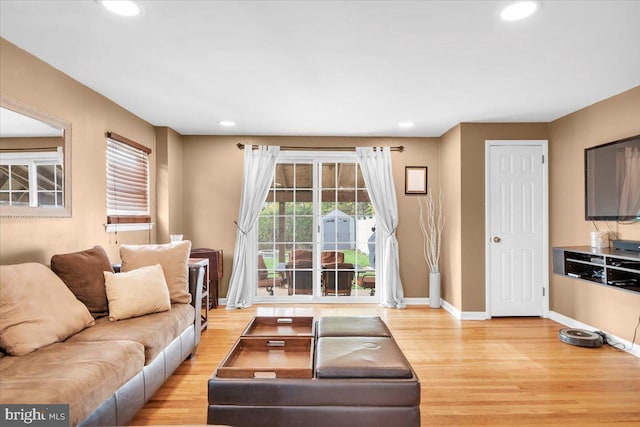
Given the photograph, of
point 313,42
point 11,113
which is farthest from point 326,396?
point 11,113

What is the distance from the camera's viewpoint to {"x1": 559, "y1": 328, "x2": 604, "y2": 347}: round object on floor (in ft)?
11.7

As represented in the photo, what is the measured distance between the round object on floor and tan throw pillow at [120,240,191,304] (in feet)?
11.8

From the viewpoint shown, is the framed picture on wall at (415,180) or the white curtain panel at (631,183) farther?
the framed picture on wall at (415,180)

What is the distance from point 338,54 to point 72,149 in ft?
7.53

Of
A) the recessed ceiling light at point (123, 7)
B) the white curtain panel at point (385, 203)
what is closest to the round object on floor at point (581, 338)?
the white curtain panel at point (385, 203)

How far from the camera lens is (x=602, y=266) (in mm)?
3271

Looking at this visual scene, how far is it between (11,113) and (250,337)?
215cm

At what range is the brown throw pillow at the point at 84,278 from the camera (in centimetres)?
266

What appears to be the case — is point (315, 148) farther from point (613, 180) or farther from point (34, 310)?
point (34, 310)

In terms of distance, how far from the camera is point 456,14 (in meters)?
2.17

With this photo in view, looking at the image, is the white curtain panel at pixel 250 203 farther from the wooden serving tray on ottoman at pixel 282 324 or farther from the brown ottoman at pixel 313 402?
the brown ottoman at pixel 313 402

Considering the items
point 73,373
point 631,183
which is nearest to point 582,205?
point 631,183

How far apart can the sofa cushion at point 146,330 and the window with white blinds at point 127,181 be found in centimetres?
147

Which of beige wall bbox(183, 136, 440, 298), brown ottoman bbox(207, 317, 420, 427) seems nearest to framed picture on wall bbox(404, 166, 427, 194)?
beige wall bbox(183, 136, 440, 298)
